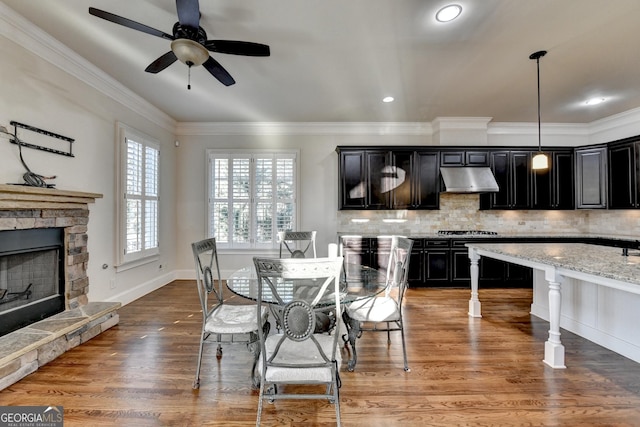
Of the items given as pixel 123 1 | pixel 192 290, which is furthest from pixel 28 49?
pixel 192 290

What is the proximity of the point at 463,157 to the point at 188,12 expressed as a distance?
4575 mm

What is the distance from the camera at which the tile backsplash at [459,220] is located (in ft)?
17.5

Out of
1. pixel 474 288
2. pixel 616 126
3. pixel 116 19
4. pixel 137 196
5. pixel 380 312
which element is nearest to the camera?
pixel 116 19

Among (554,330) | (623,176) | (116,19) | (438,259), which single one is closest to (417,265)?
(438,259)

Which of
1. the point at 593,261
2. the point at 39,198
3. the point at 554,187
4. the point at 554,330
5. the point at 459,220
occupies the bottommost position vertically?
the point at 554,330

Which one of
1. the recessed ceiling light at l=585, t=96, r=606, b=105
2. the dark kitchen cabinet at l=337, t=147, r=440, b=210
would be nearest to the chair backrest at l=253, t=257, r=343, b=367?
the dark kitchen cabinet at l=337, t=147, r=440, b=210

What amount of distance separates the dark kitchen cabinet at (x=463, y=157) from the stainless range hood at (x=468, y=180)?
10 cm

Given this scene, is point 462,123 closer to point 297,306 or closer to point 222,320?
point 297,306

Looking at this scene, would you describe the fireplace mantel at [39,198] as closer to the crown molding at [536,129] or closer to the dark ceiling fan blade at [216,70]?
the dark ceiling fan blade at [216,70]

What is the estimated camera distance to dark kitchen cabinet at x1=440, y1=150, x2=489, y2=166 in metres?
5.02

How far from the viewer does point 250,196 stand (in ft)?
17.6

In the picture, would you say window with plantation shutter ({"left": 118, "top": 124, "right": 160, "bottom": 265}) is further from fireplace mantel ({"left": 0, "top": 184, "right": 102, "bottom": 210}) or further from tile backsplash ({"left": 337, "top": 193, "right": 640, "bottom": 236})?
tile backsplash ({"left": 337, "top": 193, "right": 640, "bottom": 236})

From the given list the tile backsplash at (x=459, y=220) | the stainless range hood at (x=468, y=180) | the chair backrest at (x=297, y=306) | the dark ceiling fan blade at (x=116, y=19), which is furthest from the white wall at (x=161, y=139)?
the chair backrest at (x=297, y=306)

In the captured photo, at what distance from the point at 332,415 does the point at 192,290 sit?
349 centimetres
